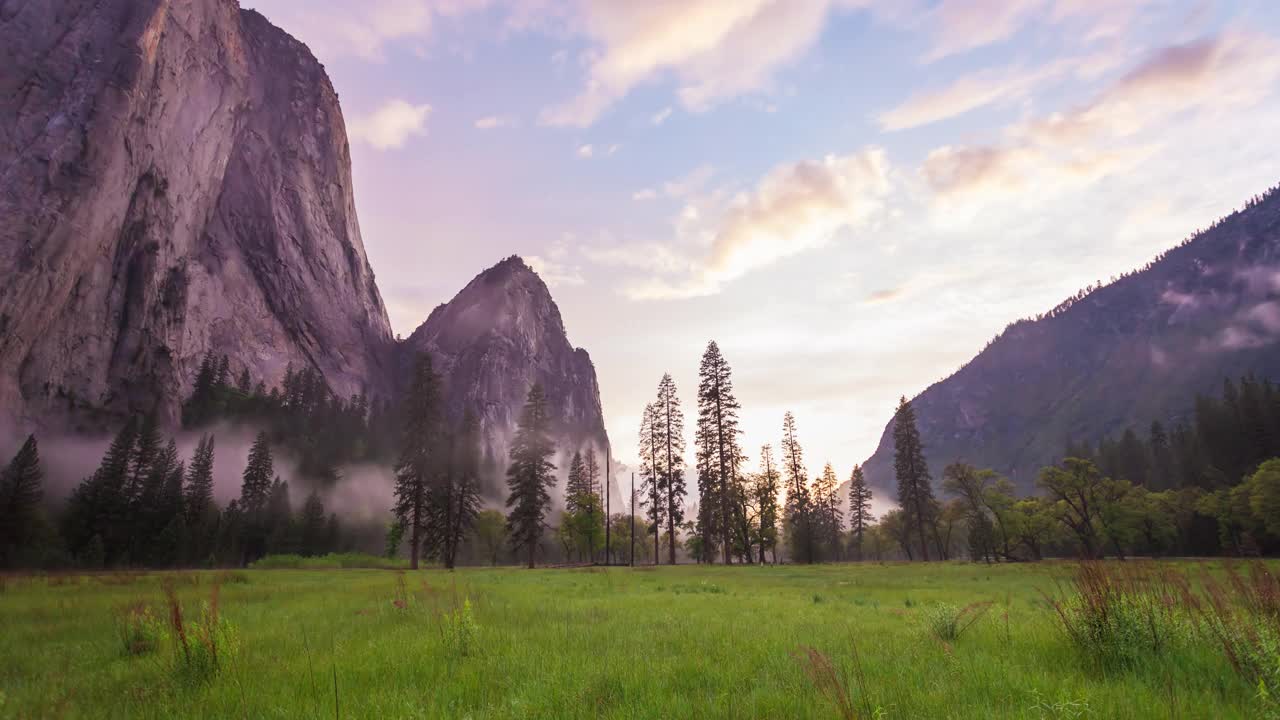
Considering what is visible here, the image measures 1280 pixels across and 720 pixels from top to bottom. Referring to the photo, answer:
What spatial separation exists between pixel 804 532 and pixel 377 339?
158696 millimetres

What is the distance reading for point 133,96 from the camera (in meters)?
97.2

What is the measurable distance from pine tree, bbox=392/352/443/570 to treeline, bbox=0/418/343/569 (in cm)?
2791

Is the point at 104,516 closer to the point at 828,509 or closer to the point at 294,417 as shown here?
the point at 294,417

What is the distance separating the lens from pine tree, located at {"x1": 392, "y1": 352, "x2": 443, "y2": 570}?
148 feet

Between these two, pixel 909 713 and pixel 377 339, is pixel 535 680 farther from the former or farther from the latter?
pixel 377 339

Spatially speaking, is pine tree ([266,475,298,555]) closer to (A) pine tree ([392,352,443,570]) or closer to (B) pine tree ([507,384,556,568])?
(A) pine tree ([392,352,443,570])

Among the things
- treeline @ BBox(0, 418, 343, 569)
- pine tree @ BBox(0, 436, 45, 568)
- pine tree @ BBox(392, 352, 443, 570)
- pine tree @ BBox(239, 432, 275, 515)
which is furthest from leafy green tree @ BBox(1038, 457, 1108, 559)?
pine tree @ BBox(0, 436, 45, 568)

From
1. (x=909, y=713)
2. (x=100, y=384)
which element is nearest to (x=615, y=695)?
(x=909, y=713)

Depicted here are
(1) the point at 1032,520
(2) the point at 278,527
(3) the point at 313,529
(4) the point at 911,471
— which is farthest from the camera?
(3) the point at 313,529

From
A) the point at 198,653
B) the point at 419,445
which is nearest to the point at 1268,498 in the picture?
the point at 419,445

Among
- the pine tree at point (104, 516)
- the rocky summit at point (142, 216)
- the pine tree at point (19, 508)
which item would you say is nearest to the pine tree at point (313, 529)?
the pine tree at point (104, 516)

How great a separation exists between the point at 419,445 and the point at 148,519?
1793 inches

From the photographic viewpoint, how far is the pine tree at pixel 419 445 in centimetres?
4516

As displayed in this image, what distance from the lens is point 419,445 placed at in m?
46.2
